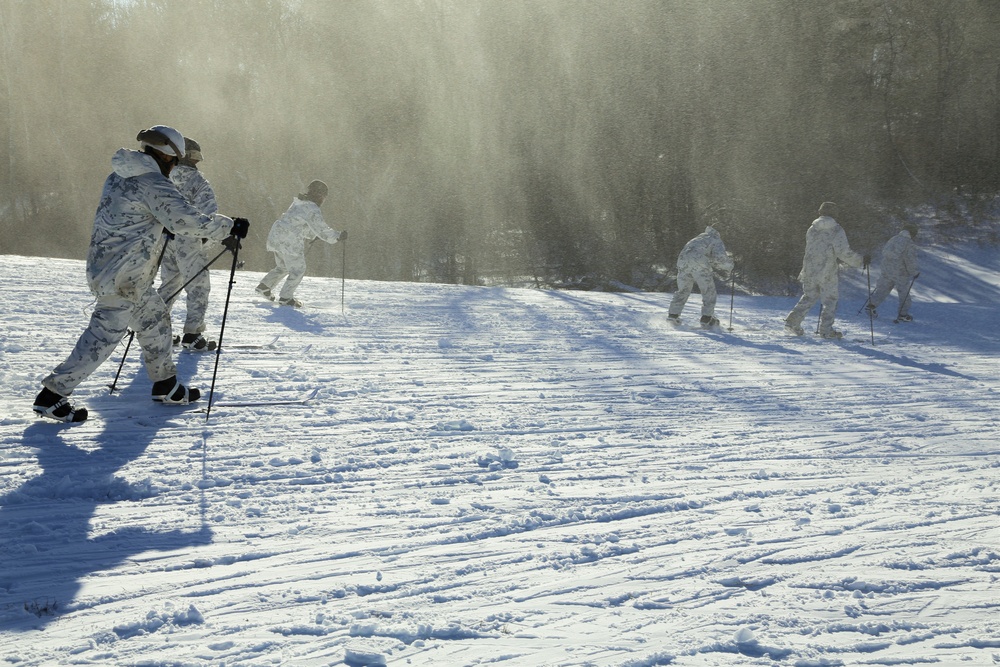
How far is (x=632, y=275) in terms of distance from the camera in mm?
29375

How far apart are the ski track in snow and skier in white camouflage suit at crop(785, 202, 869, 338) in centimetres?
355

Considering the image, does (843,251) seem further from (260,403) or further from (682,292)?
(260,403)

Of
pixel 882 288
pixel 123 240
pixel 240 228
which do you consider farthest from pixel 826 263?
pixel 123 240

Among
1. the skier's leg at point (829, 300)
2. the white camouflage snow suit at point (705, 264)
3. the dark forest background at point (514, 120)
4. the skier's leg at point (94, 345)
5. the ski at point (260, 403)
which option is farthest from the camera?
the dark forest background at point (514, 120)

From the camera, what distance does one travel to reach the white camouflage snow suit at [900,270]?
14.5m

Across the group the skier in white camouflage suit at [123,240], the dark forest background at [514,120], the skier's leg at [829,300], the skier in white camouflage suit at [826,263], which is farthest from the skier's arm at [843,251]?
the dark forest background at [514,120]

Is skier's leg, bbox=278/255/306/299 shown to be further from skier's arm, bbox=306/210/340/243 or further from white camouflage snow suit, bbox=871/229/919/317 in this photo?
white camouflage snow suit, bbox=871/229/919/317

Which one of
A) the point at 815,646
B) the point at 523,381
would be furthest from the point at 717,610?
the point at 523,381

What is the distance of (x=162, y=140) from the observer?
16.7ft

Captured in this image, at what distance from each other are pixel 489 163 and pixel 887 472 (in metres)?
27.3

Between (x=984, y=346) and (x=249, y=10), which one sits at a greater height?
(x=249, y=10)

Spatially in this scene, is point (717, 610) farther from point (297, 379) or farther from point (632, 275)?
point (632, 275)

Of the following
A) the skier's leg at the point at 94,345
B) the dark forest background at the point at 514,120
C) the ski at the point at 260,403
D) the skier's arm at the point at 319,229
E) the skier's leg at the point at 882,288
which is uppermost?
the dark forest background at the point at 514,120

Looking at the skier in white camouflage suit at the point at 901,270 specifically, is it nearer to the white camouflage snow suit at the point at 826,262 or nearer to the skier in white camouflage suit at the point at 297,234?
the white camouflage snow suit at the point at 826,262
